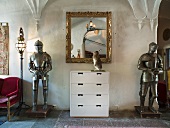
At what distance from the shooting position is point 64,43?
476cm

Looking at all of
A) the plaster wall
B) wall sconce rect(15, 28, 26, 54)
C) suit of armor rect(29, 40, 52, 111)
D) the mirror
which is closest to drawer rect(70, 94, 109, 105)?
the plaster wall

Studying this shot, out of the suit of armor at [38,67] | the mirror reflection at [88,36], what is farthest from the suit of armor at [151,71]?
the suit of armor at [38,67]

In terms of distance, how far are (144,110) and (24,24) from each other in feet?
11.7

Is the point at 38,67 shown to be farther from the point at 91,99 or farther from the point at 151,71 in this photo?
the point at 151,71

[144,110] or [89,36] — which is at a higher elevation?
[89,36]

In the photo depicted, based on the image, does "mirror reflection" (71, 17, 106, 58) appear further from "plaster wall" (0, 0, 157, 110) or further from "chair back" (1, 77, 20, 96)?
"chair back" (1, 77, 20, 96)

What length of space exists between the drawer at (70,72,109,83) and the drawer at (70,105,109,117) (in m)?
0.55

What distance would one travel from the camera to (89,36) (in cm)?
470

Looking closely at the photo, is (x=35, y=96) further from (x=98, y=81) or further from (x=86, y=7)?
(x=86, y=7)

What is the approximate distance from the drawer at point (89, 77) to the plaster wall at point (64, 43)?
0.67 m

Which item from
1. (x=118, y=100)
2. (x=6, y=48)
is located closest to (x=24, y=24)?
(x=6, y=48)

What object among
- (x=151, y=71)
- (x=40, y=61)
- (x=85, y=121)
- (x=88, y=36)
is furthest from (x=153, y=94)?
(x=40, y=61)

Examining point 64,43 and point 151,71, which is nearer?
point 151,71

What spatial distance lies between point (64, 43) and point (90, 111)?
1.78 m
